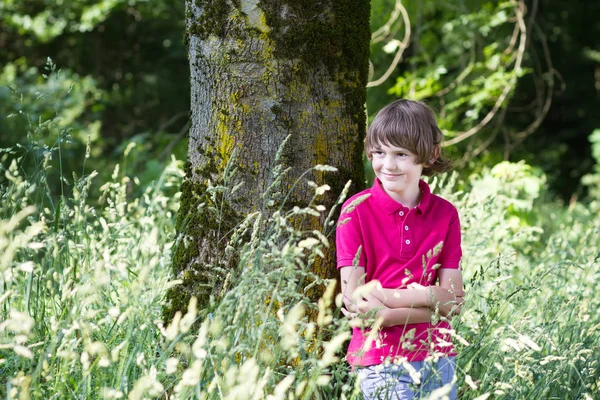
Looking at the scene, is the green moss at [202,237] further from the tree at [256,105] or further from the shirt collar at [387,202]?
the shirt collar at [387,202]

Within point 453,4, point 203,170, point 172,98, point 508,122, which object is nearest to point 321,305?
point 203,170

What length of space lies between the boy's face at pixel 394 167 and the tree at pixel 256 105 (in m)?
0.19

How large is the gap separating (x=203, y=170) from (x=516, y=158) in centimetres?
672

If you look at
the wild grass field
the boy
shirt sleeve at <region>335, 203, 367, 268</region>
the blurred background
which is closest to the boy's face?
the boy

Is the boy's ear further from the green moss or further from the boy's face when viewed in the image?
the green moss

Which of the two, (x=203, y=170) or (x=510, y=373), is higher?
(x=203, y=170)

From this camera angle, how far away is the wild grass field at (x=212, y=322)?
5.37 ft

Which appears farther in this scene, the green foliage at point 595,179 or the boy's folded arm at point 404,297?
the green foliage at point 595,179

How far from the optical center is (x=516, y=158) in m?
8.55

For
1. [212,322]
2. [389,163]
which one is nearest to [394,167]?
[389,163]

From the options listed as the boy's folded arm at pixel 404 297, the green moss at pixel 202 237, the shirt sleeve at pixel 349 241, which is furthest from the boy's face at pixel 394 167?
the green moss at pixel 202 237

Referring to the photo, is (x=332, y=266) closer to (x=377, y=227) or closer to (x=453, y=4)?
(x=377, y=227)

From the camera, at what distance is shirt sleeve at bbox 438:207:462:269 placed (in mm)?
2494

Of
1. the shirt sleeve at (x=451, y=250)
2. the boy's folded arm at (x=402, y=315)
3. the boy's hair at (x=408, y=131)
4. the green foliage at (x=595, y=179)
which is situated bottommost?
the green foliage at (x=595, y=179)
